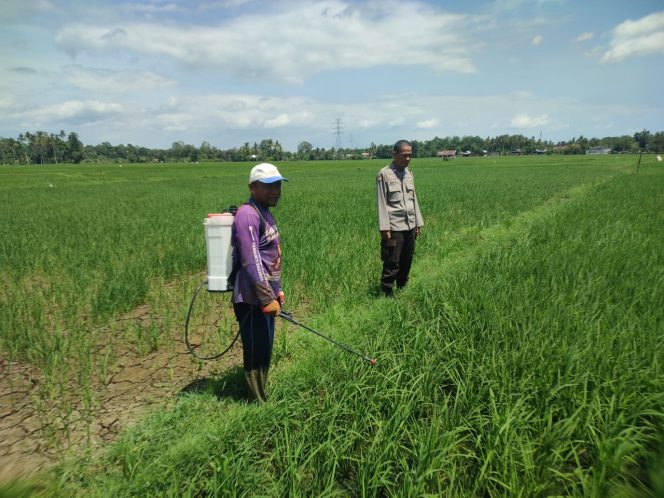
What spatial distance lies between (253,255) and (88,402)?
1831mm

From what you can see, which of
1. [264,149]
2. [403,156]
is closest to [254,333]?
[403,156]

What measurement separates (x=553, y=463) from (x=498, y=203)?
41.8 feet

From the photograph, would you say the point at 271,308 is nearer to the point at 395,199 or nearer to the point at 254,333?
the point at 254,333

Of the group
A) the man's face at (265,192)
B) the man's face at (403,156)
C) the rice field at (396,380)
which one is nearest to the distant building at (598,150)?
the rice field at (396,380)

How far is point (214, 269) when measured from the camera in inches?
109

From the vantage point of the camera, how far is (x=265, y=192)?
2.57 meters

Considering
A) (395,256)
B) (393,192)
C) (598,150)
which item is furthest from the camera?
(598,150)

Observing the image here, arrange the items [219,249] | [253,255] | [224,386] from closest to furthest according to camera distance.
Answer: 1. [253,255]
2. [219,249]
3. [224,386]

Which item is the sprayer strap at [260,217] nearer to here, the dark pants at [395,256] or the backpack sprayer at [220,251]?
the backpack sprayer at [220,251]

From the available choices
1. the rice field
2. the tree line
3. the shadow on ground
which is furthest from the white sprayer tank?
the tree line

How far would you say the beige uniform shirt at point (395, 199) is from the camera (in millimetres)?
4539

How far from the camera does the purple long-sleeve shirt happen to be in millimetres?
2475

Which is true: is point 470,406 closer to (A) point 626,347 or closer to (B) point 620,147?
(A) point 626,347

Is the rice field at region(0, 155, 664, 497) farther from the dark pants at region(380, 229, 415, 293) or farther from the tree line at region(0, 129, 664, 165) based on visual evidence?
the tree line at region(0, 129, 664, 165)
